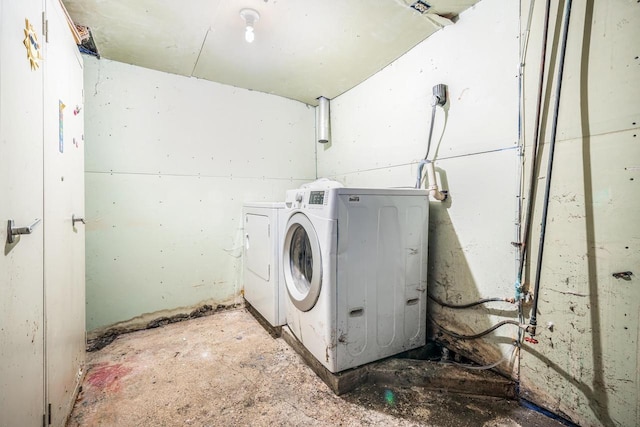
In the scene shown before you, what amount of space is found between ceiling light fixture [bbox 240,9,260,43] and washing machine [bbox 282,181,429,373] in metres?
1.09

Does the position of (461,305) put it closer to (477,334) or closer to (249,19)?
(477,334)

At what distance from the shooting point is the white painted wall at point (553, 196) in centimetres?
107

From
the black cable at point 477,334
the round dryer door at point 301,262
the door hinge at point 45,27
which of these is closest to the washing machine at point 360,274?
the round dryer door at point 301,262

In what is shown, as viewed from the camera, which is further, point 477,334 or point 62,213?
point 477,334

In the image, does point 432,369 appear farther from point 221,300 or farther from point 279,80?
point 279,80

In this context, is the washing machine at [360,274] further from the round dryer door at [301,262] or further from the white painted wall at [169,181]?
the white painted wall at [169,181]

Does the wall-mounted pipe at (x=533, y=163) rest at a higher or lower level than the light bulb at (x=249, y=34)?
lower

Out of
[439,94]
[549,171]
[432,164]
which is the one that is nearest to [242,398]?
[432,164]

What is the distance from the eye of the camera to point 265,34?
1794 millimetres

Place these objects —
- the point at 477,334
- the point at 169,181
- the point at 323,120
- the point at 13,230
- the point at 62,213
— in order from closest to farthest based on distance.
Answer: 1. the point at 13,230
2. the point at 62,213
3. the point at 477,334
4. the point at 169,181
5. the point at 323,120

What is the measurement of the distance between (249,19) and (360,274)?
67.0 inches

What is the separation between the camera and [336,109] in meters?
2.80

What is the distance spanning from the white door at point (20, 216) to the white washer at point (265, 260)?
1.23 meters

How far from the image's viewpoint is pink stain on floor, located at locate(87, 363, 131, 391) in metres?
1.50
